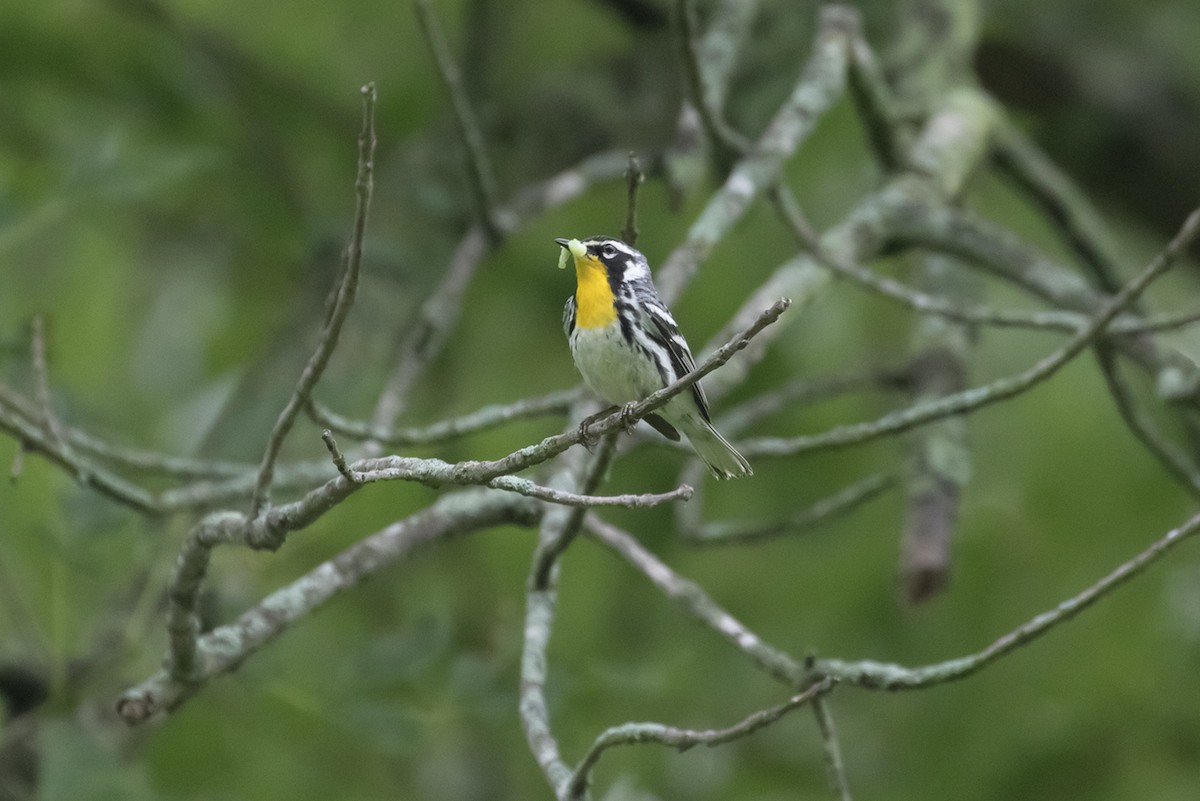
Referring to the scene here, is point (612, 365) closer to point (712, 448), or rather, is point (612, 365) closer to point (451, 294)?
point (712, 448)

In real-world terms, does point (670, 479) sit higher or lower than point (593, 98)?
lower

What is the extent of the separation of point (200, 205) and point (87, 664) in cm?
302

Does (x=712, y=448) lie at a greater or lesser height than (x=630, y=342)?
lesser

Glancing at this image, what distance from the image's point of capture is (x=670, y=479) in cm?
630

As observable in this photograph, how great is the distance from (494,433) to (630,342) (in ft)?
6.07

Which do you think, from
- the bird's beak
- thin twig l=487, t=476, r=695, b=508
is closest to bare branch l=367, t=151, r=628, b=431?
the bird's beak

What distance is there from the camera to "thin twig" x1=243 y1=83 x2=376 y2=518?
8.18ft

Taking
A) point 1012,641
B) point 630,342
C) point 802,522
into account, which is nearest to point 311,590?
point 630,342

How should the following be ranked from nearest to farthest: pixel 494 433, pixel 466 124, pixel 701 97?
pixel 701 97, pixel 466 124, pixel 494 433

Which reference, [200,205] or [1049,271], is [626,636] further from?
[200,205]

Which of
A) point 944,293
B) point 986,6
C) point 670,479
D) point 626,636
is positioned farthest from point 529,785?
point 986,6

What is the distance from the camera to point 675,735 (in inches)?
114

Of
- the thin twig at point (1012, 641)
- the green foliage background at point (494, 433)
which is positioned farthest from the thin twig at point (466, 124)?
the thin twig at point (1012, 641)

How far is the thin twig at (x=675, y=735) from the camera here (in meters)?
2.73
